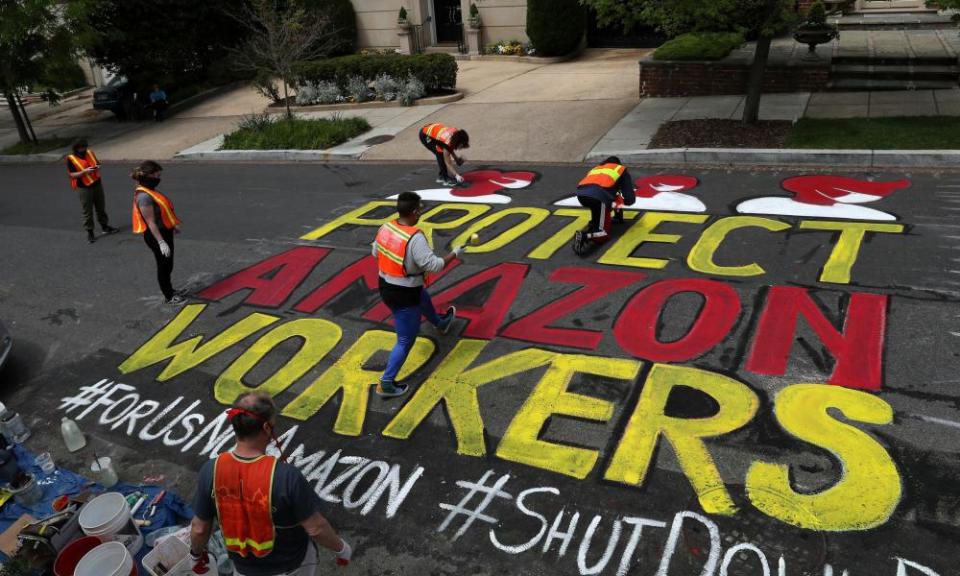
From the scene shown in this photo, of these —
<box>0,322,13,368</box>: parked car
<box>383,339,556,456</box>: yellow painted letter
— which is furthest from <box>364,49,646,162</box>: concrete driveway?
<box>0,322,13,368</box>: parked car

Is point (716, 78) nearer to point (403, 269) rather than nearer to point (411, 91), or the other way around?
point (411, 91)

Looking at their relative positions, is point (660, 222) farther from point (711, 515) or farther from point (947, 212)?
point (711, 515)

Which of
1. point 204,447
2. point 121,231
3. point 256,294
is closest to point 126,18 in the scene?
point 121,231

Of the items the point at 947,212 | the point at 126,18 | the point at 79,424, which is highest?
the point at 126,18

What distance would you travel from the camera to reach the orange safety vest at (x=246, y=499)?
3.23 meters

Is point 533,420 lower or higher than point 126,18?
lower

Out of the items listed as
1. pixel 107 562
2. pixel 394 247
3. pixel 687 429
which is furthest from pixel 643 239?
pixel 107 562

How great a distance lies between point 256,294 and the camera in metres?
8.63

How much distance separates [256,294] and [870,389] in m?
6.72

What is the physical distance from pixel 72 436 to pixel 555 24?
779 inches

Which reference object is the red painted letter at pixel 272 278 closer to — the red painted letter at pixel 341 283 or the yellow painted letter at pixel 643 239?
the red painted letter at pixel 341 283

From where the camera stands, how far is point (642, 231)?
9.05 meters

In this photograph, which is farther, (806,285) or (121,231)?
(121,231)

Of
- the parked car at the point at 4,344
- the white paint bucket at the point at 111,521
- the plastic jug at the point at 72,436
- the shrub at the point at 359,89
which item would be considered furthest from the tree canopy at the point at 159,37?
the white paint bucket at the point at 111,521
